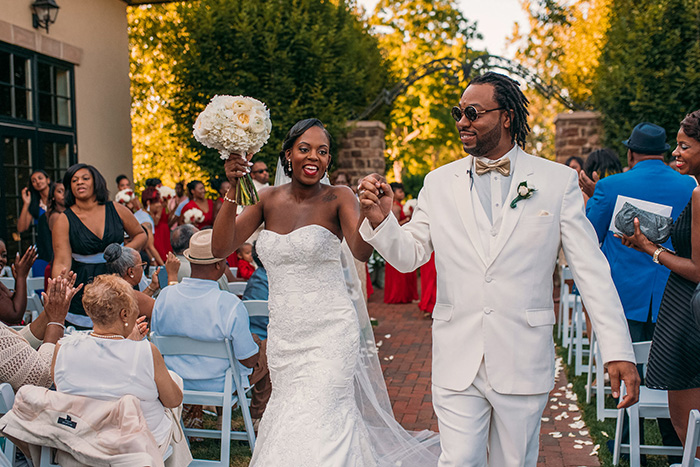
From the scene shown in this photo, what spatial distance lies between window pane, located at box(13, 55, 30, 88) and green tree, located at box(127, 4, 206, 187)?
5915 mm

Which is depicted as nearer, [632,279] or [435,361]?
[435,361]

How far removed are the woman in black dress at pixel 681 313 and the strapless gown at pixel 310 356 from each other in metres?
1.58

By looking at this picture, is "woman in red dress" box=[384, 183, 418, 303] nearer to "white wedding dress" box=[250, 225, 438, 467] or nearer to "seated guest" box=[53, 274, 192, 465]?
Answer: "white wedding dress" box=[250, 225, 438, 467]

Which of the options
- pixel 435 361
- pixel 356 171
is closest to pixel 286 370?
pixel 435 361

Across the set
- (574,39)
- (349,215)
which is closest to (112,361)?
(349,215)

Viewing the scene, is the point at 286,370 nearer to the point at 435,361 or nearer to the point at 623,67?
the point at 435,361

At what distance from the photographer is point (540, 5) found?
21.4 meters

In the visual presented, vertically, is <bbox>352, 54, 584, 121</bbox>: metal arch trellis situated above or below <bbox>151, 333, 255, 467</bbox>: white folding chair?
above

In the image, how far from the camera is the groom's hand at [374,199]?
2553mm

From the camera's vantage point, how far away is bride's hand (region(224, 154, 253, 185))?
340cm

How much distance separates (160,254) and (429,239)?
7.51 metres

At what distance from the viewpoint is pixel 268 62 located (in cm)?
1262

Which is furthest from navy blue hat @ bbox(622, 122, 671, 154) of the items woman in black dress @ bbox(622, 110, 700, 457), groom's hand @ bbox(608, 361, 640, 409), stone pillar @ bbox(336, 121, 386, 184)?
stone pillar @ bbox(336, 121, 386, 184)

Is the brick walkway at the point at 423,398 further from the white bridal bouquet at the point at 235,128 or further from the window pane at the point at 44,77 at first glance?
the window pane at the point at 44,77
